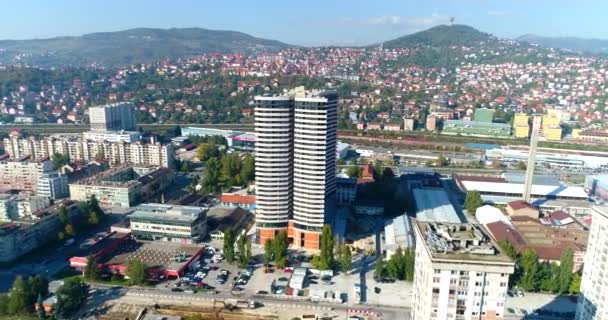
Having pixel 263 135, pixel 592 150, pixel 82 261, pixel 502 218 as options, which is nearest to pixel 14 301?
pixel 82 261

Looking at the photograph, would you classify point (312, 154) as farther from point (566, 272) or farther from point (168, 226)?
point (566, 272)

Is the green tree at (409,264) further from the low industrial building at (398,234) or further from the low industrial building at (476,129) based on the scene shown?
the low industrial building at (476,129)

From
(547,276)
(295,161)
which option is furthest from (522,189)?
(295,161)

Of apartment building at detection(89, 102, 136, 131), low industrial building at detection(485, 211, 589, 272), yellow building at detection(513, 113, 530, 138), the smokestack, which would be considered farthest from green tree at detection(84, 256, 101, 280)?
yellow building at detection(513, 113, 530, 138)

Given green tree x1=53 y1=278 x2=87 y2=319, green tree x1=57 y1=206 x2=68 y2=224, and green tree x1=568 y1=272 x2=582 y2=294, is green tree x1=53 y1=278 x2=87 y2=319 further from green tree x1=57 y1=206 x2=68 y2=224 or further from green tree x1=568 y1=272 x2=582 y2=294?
green tree x1=568 y1=272 x2=582 y2=294

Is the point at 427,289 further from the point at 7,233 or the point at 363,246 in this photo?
the point at 7,233

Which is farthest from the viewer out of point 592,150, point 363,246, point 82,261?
point 592,150
